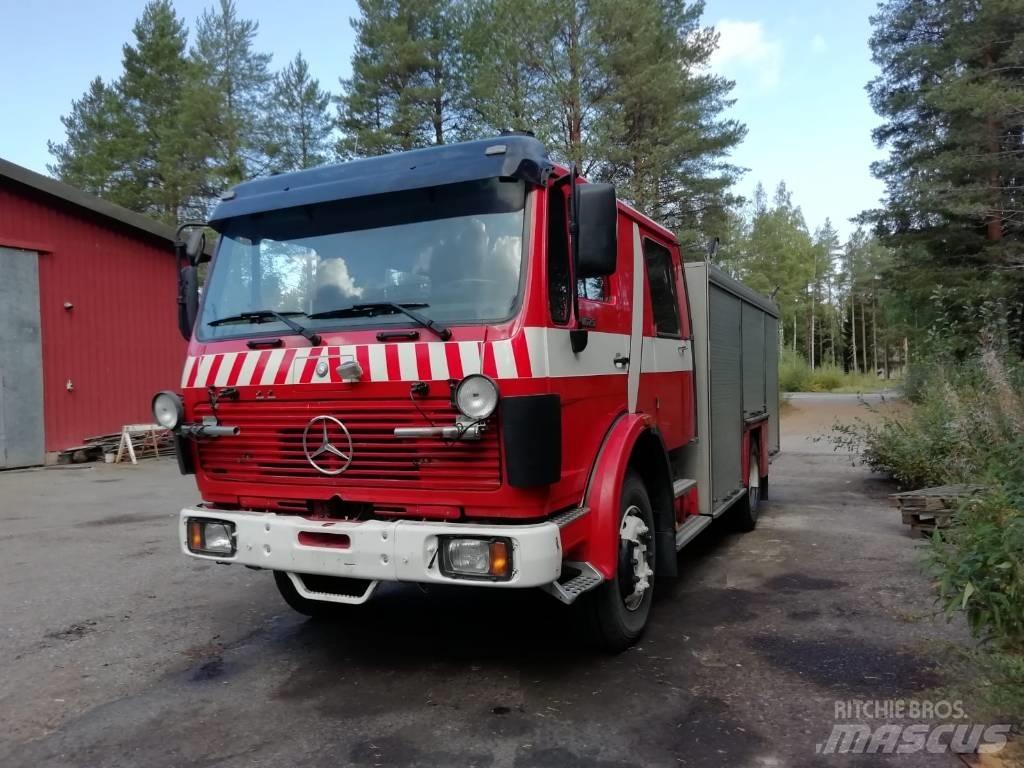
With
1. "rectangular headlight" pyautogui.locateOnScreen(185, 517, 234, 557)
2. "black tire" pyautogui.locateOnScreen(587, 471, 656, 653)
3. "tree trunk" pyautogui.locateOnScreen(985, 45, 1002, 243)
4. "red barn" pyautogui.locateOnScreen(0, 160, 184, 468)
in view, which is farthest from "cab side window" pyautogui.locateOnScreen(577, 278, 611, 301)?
"tree trunk" pyautogui.locateOnScreen(985, 45, 1002, 243)

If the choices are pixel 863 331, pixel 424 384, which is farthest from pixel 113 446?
pixel 863 331

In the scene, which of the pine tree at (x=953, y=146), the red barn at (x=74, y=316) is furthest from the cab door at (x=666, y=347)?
the pine tree at (x=953, y=146)

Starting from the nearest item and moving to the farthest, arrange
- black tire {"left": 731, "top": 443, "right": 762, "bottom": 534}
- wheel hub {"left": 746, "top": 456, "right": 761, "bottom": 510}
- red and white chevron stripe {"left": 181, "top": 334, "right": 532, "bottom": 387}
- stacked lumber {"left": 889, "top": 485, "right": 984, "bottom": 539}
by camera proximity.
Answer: red and white chevron stripe {"left": 181, "top": 334, "right": 532, "bottom": 387} < stacked lumber {"left": 889, "top": 485, "right": 984, "bottom": 539} < black tire {"left": 731, "top": 443, "right": 762, "bottom": 534} < wheel hub {"left": 746, "top": 456, "right": 761, "bottom": 510}

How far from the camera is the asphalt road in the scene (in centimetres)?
324

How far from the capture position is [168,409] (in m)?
4.05

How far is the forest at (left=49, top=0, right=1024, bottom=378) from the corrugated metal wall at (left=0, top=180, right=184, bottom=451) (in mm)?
3802

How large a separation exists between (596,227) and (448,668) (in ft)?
7.72

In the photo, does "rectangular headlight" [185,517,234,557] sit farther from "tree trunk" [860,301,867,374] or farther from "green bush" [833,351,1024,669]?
"tree trunk" [860,301,867,374]

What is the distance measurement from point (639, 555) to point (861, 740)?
141cm

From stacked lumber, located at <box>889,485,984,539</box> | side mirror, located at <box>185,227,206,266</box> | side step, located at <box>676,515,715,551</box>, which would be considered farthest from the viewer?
stacked lumber, located at <box>889,485,984,539</box>

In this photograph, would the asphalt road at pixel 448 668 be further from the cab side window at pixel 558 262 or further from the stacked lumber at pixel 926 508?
the cab side window at pixel 558 262

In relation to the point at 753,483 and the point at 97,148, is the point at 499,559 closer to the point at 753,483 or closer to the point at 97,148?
the point at 753,483

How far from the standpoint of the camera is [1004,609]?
10.3ft

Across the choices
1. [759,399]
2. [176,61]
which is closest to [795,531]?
[759,399]
